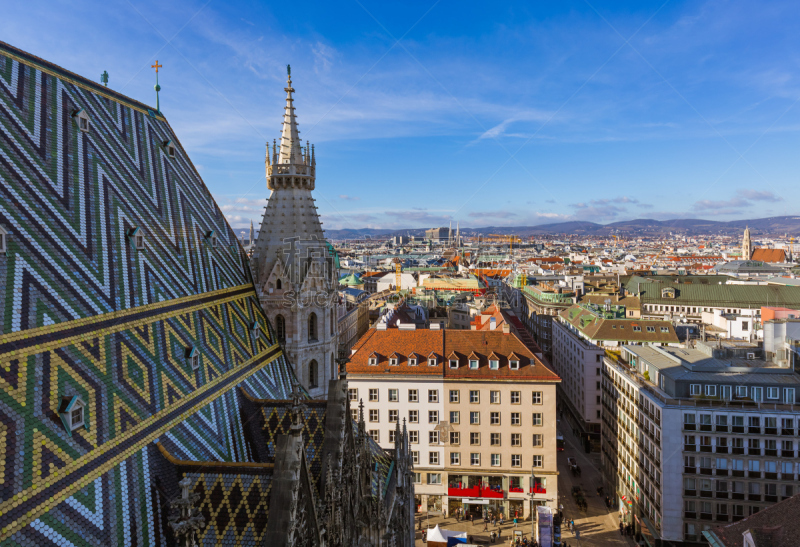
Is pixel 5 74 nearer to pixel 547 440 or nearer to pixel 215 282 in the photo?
pixel 215 282

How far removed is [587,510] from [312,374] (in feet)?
114

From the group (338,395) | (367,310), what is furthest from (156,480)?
(367,310)

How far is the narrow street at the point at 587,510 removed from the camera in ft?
147

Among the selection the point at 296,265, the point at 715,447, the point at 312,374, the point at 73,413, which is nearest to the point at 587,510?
the point at 715,447

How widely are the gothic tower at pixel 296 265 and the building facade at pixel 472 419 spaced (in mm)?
20593

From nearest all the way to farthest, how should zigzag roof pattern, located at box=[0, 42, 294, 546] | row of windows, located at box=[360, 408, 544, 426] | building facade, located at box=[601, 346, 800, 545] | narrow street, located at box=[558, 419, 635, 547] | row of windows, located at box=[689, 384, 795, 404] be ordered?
zigzag roof pattern, located at box=[0, 42, 294, 546] → building facade, located at box=[601, 346, 800, 545] → row of windows, located at box=[689, 384, 795, 404] → narrow street, located at box=[558, 419, 635, 547] → row of windows, located at box=[360, 408, 544, 426]

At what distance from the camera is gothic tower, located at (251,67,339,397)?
28.3m

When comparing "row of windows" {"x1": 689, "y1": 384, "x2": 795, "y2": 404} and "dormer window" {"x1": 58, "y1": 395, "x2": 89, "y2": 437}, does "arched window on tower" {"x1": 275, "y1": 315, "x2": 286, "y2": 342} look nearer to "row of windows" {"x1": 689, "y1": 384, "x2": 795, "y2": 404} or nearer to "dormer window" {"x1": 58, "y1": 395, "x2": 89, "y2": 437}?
"dormer window" {"x1": 58, "y1": 395, "x2": 89, "y2": 437}

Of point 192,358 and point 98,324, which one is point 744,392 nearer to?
point 192,358

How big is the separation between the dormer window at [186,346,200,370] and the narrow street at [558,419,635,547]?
125 ft

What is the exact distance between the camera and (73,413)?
42.0ft

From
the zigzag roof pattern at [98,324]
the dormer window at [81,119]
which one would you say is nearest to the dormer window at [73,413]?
the zigzag roof pattern at [98,324]

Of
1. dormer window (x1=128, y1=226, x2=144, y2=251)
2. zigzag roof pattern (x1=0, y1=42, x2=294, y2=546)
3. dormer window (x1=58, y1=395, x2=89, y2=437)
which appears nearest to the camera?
zigzag roof pattern (x1=0, y1=42, x2=294, y2=546)

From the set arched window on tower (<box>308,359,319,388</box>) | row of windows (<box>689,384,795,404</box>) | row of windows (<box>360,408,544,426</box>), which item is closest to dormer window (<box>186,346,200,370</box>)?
arched window on tower (<box>308,359,319,388</box>)
